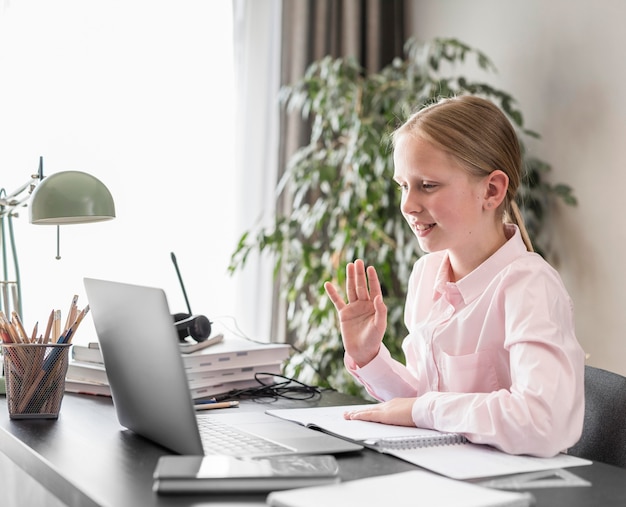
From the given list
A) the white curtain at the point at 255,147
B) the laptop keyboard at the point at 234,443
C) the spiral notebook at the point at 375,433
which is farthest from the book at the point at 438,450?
the white curtain at the point at 255,147

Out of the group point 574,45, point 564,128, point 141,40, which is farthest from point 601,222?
point 141,40

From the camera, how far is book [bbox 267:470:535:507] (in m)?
0.80

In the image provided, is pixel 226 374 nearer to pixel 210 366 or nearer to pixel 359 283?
pixel 210 366

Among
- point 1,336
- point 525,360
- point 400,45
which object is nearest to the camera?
point 525,360

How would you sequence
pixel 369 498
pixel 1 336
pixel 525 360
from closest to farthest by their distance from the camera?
1. pixel 369 498
2. pixel 525 360
3. pixel 1 336

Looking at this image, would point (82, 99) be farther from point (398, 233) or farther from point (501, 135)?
point (501, 135)

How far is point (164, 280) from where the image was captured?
2.90 m

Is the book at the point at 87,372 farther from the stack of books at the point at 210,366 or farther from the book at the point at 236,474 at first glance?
the book at the point at 236,474

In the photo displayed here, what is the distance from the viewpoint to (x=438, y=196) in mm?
1311

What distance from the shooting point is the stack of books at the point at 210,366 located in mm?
1477

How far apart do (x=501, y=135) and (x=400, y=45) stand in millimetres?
2220

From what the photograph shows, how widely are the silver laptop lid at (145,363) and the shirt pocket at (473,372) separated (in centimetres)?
48

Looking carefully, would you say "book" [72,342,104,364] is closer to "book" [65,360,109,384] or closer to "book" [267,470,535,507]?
"book" [65,360,109,384]

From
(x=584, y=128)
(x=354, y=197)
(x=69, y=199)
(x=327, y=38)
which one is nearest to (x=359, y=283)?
(x=69, y=199)
